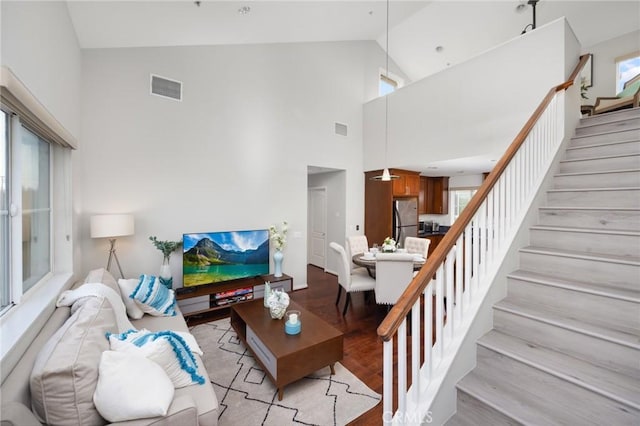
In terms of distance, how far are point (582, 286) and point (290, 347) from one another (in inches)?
80.1

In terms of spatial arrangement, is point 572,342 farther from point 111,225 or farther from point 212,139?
point 212,139

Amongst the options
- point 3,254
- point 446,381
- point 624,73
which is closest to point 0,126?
point 3,254

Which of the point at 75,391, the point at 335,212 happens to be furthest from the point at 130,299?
the point at 335,212

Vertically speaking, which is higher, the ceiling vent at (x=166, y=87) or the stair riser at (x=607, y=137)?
the ceiling vent at (x=166, y=87)

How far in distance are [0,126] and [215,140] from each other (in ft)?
7.96

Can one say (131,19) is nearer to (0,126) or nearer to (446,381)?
(0,126)

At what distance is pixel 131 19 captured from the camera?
8.87 ft

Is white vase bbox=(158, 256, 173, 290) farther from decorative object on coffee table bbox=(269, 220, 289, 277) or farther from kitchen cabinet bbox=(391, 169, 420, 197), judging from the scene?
kitchen cabinet bbox=(391, 169, 420, 197)

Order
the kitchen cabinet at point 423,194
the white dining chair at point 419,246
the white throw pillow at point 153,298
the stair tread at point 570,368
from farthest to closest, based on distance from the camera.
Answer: the kitchen cabinet at point 423,194 < the white dining chair at point 419,246 < the white throw pillow at point 153,298 < the stair tread at point 570,368

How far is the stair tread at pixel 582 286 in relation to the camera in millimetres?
1552

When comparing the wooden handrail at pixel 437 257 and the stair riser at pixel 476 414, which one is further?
the stair riser at pixel 476 414

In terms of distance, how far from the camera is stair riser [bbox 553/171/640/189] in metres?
2.19

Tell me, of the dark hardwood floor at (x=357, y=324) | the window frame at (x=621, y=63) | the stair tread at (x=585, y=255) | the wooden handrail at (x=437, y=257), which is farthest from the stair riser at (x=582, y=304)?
the window frame at (x=621, y=63)

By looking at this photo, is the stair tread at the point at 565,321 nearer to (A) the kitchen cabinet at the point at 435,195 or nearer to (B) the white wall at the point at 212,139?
(B) the white wall at the point at 212,139
